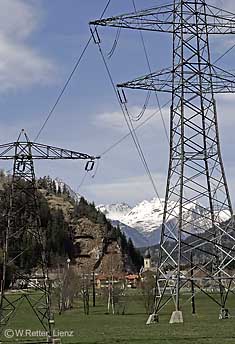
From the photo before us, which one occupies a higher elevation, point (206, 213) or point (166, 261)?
point (206, 213)

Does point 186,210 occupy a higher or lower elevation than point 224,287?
higher

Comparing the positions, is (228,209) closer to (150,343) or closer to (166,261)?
(166,261)

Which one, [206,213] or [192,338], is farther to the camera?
[206,213]

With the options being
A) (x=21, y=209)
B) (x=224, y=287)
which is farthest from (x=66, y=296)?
(x=21, y=209)

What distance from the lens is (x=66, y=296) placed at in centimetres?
9075

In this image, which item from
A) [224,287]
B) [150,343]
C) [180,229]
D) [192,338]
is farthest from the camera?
[224,287]

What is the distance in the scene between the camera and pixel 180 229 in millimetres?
37312

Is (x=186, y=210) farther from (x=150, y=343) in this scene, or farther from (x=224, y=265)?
(x=150, y=343)

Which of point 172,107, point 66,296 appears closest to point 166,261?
point 172,107

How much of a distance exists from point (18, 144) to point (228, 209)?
43.4 ft

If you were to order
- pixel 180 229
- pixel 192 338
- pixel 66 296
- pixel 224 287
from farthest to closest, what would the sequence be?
pixel 66 296, pixel 224 287, pixel 180 229, pixel 192 338

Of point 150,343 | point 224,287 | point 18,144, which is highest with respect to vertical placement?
point 18,144

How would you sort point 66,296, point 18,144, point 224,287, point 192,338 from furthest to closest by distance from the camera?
point 66,296 < point 224,287 < point 18,144 < point 192,338

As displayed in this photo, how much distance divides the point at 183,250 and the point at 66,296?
5472 centimetres
